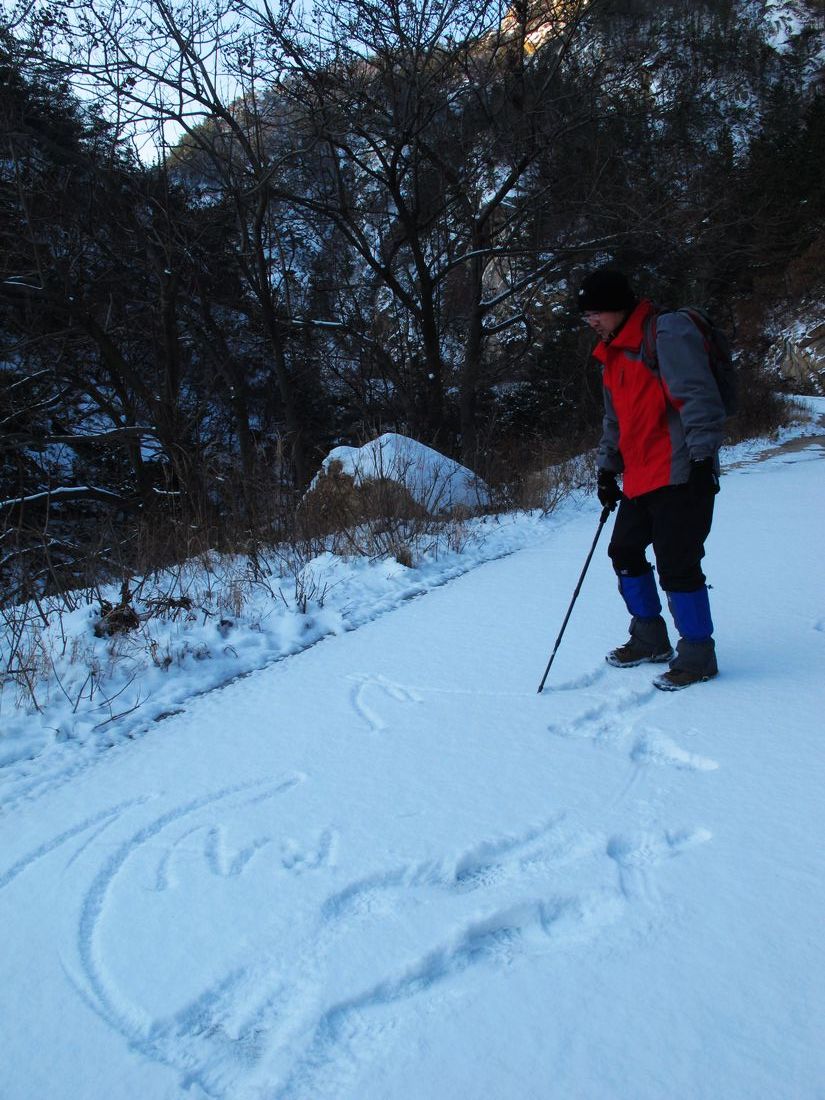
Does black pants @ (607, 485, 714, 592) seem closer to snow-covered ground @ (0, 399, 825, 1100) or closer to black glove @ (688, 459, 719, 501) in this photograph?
black glove @ (688, 459, 719, 501)

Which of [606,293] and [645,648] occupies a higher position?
[606,293]

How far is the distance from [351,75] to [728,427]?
8.61m

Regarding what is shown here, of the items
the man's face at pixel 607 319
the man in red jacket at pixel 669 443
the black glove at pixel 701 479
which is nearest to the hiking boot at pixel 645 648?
the man in red jacket at pixel 669 443

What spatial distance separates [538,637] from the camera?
3.59 meters

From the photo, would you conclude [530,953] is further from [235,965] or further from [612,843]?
[235,965]

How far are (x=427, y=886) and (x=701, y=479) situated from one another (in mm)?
1784

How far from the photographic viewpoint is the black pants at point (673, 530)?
109 inches

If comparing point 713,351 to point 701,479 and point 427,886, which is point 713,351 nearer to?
point 701,479

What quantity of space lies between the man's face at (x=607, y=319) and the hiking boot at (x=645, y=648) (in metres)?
1.21

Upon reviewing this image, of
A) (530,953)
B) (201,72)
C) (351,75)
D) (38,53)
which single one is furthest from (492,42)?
(530,953)

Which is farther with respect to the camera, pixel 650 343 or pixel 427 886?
pixel 650 343

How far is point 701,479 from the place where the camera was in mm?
2738

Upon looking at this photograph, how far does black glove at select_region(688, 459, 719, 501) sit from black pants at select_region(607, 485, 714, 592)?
0.02m

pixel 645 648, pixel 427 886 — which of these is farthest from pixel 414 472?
pixel 427 886
